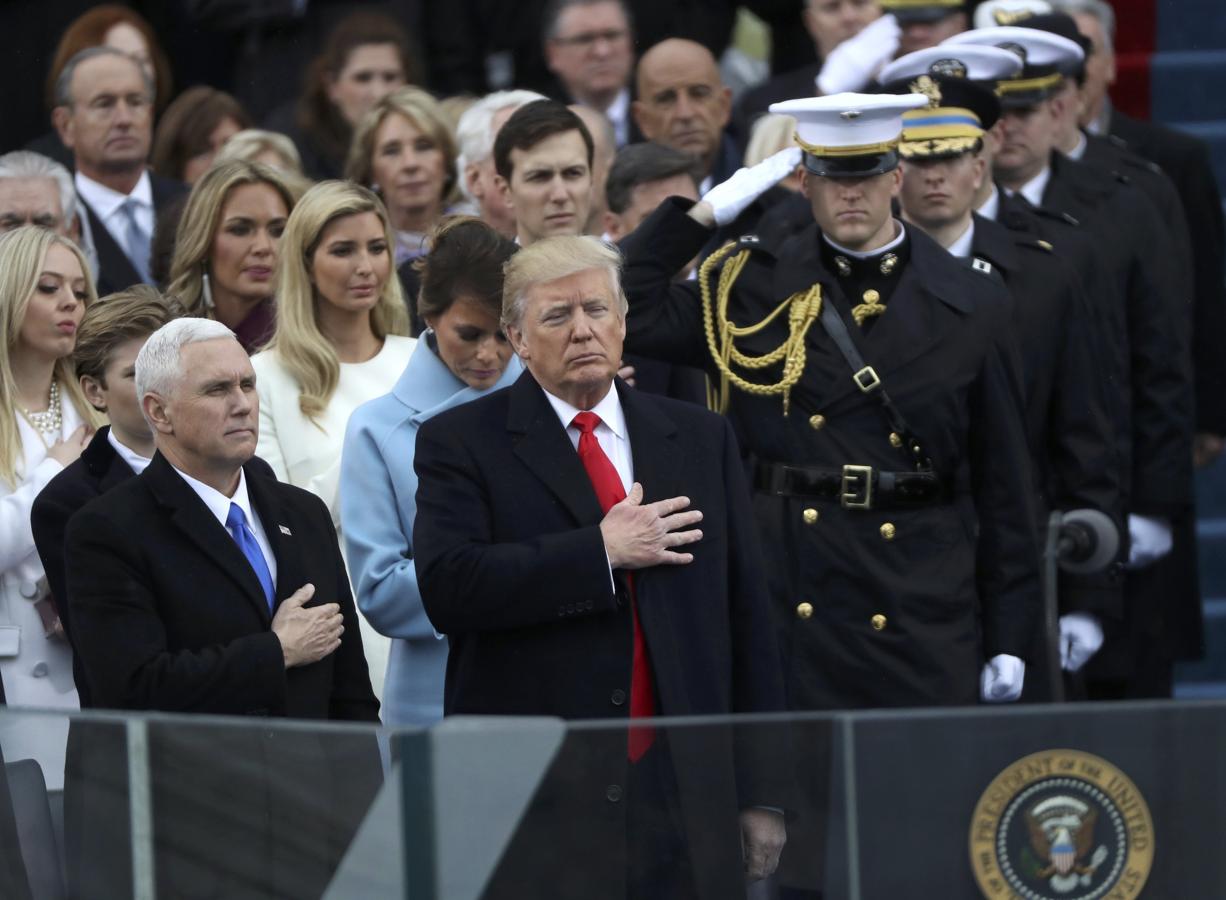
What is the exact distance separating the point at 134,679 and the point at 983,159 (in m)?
2.92

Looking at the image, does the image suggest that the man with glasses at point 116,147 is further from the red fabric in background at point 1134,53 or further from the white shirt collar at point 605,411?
the red fabric in background at point 1134,53

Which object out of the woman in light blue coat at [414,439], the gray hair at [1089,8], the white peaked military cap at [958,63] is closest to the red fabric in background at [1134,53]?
the gray hair at [1089,8]

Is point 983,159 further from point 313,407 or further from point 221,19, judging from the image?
point 221,19

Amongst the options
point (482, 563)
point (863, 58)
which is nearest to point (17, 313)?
point (482, 563)

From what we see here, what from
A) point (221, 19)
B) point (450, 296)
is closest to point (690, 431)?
point (450, 296)

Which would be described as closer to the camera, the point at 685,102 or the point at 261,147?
the point at 261,147

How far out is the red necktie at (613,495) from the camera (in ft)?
15.1

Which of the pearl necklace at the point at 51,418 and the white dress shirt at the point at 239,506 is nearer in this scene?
the white dress shirt at the point at 239,506

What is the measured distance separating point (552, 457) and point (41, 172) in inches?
102

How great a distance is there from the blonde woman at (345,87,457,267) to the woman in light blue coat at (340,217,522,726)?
199cm

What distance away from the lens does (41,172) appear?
666cm

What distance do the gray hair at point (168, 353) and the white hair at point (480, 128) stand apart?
7.64ft

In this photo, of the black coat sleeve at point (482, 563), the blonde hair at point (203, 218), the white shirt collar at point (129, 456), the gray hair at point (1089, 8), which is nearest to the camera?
the black coat sleeve at point (482, 563)

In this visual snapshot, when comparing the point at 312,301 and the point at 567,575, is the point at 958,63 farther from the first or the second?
the point at 567,575
